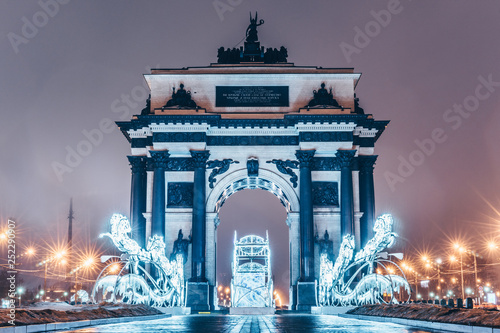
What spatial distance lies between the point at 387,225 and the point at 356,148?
13.3 m

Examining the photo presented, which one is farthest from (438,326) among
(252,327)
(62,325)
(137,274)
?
(137,274)

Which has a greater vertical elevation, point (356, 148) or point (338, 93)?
point (338, 93)

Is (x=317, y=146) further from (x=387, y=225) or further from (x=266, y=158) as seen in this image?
(x=387, y=225)

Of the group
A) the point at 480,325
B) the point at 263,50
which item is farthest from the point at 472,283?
the point at 480,325

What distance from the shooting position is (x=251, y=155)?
3859cm

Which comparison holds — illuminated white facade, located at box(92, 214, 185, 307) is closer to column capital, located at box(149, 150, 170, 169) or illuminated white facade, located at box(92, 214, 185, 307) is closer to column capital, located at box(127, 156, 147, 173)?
column capital, located at box(149, 150, 170, 169)

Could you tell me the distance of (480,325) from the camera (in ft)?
42.3

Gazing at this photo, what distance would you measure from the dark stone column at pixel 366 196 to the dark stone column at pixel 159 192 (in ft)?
38.2

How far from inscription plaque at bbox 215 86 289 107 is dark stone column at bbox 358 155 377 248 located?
6021 mm

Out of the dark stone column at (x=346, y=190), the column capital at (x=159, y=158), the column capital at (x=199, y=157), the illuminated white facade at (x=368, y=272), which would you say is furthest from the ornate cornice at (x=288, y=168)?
the illuminated white facade at (x=368, y=272)

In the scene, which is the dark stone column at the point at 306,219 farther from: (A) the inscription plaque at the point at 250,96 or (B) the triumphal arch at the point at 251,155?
(A) the inscription plaque at the point at 250,96

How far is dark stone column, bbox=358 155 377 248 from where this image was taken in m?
38.5

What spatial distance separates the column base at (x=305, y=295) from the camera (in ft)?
115

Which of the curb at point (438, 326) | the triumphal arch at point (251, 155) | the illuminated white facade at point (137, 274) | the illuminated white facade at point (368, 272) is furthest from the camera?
the triumphal arch at point (251, 155)
